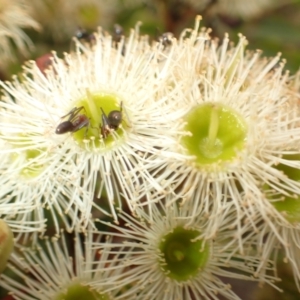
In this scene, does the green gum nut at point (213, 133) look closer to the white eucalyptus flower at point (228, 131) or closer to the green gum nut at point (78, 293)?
the white eucalyptus flower at point (228, 131)

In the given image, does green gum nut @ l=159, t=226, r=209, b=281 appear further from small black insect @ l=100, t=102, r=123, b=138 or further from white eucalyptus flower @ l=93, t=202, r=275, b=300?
small black insect @ l=100, t=102, r=123, b=138

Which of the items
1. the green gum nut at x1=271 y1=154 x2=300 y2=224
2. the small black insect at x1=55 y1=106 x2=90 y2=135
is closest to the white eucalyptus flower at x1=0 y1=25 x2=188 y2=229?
the small black insect at x1=55 y1=106 x2=90 y2=135

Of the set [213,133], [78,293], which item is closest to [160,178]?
[213,133]

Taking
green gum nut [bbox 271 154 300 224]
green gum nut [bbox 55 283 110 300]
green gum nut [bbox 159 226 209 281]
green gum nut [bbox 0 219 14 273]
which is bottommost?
green gum nut [bbox 55 283 110 300]

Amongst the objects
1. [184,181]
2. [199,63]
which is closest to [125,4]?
[199,63]

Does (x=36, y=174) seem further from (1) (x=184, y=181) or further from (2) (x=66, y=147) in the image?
(1) (x=184, y=181)

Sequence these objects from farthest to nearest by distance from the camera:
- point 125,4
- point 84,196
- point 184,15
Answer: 1. point 125,4
2. point 184,15
3. point 84,196
